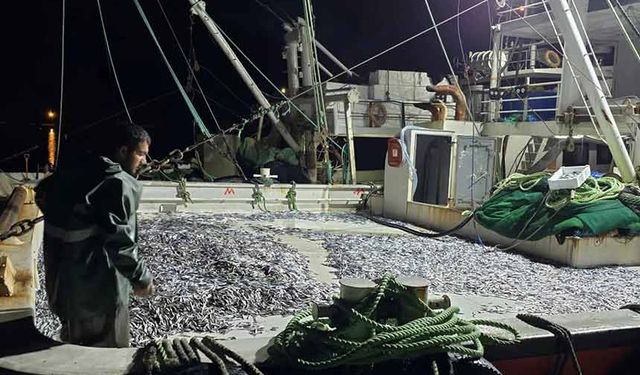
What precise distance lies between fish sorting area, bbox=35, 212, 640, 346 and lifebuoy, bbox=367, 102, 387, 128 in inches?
368

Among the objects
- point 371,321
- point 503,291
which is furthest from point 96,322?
point 503,291

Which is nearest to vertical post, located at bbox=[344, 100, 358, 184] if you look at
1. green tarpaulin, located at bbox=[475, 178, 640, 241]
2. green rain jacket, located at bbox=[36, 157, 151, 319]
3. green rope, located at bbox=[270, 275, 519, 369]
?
green tarpaulin, located at bbox=[475, 178, 640, 241]

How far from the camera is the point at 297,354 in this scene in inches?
116

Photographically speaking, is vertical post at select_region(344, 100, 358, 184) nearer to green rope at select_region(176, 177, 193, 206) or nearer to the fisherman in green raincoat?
green rope at select_region(176, 177, 193, 206)

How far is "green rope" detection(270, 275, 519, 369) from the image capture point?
283 centimetres

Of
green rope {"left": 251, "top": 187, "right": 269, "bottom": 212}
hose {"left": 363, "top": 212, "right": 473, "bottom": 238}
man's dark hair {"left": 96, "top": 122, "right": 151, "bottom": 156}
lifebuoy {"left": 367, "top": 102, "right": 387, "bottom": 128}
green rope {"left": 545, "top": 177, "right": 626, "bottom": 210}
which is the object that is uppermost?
lifebuoy {"left": 367, "top": 102, "right": 387, "bottom": 128}

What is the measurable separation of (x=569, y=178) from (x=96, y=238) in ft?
20.2

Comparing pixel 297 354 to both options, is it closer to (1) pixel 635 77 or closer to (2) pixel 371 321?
(2) pixel 371 321

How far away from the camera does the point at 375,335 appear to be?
2.85 m

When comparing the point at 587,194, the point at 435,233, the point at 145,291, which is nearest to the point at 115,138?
the point at 145,291

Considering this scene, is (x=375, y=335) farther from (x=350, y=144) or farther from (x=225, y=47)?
(x=350, y=144)

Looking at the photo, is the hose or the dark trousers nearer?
the dark trousers

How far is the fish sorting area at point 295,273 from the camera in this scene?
425 centimetres

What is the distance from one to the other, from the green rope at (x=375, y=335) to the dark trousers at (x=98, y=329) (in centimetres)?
86
